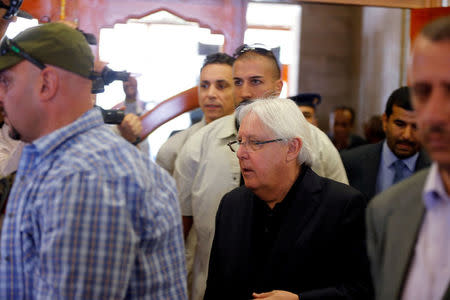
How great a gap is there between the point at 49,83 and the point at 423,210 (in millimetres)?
1004

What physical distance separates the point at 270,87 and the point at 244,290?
1.20 meters

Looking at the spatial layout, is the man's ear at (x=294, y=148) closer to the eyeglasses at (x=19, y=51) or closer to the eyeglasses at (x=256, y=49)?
the eyeglasses at (x=256, y=49)

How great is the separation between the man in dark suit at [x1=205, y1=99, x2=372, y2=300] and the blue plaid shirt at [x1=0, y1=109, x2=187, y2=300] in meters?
0.60

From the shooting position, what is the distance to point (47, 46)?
1.57 meters

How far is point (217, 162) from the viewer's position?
2885mm

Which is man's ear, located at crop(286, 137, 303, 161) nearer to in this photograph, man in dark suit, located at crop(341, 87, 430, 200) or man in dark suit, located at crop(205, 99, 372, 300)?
man in dark suit, located at crop(205, 99, 372, 300)

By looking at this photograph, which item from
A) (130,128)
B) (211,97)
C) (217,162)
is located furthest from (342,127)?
(130,128)

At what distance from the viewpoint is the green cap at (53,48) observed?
1569mm

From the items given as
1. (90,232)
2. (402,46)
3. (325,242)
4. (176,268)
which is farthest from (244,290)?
(402,46)

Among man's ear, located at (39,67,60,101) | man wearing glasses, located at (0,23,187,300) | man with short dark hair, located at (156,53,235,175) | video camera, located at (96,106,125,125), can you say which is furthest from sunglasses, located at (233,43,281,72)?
man's ear, located at (39,67,60,101)

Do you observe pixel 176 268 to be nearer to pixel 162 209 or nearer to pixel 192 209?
pixel 162 209

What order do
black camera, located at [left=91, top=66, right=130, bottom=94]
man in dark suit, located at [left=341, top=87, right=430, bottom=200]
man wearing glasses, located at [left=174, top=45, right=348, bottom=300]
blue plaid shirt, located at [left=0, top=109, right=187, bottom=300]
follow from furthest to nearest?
man in dark suit, located at [left=341, top=87, right=430, bottom=200] → man wearing glasses, located at [left=174, top=45, right=348, bottom=300] → black camera, located at [left=91, top=66, right=130, bottom=94] → blue plaid shirt, located at [left=0, top=109, right=187, bottom=300]

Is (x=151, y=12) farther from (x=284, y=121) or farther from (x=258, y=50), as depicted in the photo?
(x=284, y=121)

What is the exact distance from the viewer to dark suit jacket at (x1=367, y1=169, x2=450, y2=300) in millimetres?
1205
